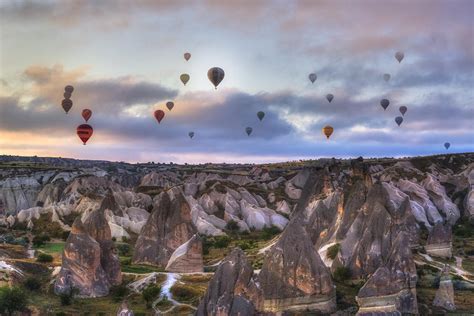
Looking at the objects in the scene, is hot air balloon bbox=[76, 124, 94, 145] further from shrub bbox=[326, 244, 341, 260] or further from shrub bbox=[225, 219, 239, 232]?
shrub bbox=[326, 244, 341, 260]

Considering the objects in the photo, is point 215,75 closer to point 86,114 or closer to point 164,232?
point 86,114

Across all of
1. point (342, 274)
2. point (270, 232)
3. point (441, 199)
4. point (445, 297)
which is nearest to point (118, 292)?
point (342, 274)

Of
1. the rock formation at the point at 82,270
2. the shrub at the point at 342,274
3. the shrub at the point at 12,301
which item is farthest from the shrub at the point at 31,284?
the shrub at the point at 342,274

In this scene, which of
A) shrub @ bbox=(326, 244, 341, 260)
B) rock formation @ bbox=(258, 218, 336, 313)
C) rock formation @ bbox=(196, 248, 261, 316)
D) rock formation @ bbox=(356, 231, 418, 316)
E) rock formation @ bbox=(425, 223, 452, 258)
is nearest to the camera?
rock formation @ bbox=(196, 248, 261, 316)

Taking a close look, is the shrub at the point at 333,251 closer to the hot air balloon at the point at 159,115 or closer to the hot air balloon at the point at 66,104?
the hot air balloon at the point at 159,115

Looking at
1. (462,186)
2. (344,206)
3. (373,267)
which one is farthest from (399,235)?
(462,186)

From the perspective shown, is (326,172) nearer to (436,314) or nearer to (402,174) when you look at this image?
(436,314)

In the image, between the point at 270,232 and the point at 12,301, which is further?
the point at 270,232

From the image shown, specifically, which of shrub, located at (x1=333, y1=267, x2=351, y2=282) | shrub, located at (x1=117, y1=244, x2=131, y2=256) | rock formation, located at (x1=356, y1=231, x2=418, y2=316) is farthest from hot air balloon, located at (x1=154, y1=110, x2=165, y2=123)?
rock formation, located at (x1=356, y1=231, x2=418, y2=316)
